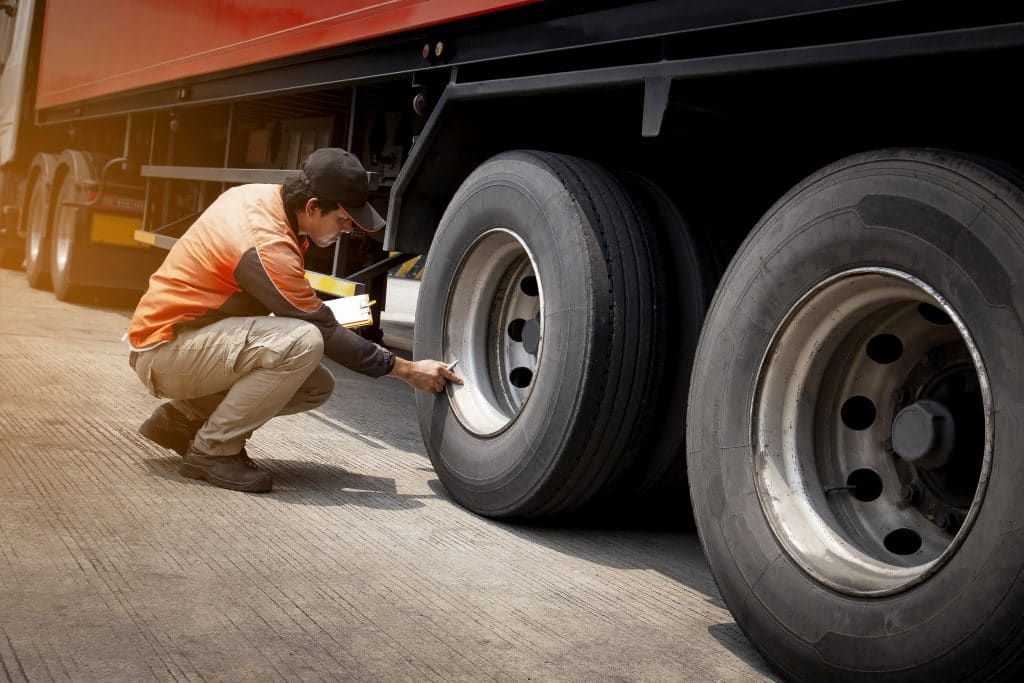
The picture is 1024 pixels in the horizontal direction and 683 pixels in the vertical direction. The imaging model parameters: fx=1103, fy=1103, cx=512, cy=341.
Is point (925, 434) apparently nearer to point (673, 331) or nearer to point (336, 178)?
point (673, 331)

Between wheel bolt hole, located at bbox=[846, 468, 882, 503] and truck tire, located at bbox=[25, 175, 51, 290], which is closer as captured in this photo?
wheel bolt hole, located at bbox=[846, 468, 882, 503]

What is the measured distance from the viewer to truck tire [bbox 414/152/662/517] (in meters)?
3.27

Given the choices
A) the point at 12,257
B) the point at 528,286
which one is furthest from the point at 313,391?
the point at 12,257

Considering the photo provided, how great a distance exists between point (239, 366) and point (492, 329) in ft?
2.94

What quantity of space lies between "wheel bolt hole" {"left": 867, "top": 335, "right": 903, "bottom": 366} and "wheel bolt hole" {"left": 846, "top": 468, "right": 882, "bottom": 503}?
0.26 metres

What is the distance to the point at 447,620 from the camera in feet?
8.72

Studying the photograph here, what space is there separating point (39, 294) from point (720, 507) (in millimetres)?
8893

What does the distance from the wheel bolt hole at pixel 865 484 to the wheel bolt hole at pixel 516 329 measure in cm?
155

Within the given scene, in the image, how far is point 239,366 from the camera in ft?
12.5

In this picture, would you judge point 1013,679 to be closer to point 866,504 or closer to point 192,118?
point 866,504

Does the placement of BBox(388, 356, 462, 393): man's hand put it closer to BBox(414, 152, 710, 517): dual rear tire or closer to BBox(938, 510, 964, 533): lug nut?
BBox(414, 152, 710, 517): dual rear tire

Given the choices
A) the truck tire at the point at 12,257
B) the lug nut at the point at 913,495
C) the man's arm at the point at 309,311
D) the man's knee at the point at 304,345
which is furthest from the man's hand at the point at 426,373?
the truck tire at the point at 12,257

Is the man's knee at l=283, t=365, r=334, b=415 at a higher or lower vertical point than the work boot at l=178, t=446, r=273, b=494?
higher

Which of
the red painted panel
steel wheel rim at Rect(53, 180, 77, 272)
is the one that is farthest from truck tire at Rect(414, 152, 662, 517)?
steel wheel rim at Rect(53, 180, 77, 272)
